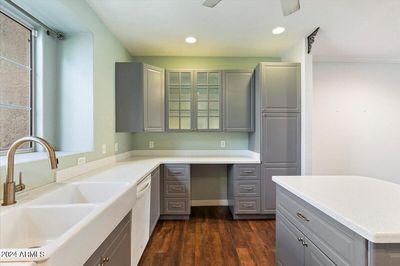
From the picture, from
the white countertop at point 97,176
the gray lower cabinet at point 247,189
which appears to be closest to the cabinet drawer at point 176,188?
the white countertop at point 97,176

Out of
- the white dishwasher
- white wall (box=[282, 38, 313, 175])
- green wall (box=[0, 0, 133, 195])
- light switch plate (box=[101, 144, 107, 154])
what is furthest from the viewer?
white wall (box=[282, 38, 313, 175])

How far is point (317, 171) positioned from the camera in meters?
3.79

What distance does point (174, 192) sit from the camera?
3168 millimetres

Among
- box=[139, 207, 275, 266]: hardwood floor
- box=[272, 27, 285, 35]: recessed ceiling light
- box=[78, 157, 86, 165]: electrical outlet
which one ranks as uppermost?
box=[272, 27, 285, 35]: recessed ceiling light

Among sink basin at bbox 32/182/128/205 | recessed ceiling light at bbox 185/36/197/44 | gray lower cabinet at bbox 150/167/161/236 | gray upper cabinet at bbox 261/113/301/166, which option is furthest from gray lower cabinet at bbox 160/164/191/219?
recessed ceiling light at bbox 185/36/197/44

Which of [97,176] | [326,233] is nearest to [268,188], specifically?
[326,233]

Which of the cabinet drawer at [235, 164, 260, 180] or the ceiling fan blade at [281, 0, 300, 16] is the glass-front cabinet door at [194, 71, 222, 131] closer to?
the cabinet drawer at [235, 164, 260, 180]

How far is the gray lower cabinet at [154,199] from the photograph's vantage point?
264cm

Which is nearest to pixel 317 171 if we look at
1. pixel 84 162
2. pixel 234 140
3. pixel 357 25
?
pixel 234 140

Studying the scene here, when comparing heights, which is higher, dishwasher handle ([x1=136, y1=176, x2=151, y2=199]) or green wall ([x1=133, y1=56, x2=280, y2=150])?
green wall ([x1=133, y1=56, x2=280, y2=150])

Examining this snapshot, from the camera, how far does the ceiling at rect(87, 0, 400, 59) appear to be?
2.41 metres

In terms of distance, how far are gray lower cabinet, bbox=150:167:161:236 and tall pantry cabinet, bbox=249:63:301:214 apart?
58.6 inches

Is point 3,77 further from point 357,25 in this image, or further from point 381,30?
point 381,30

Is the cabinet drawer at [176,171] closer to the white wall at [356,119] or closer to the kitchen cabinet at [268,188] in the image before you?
the kitchen cabinet at [268,188]
